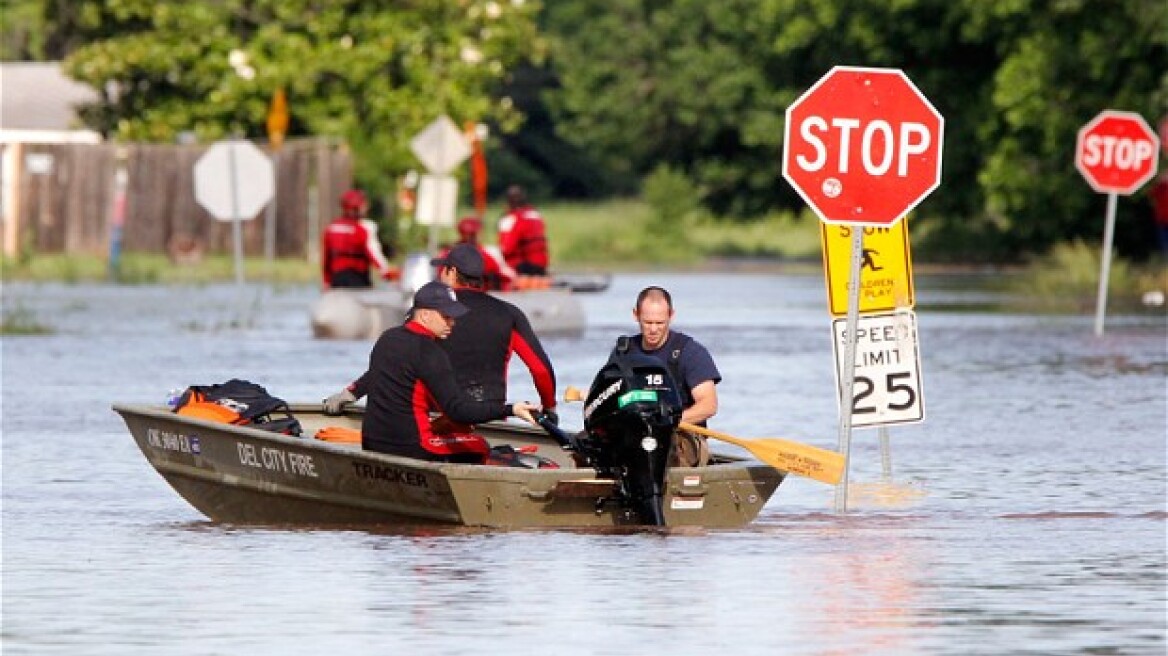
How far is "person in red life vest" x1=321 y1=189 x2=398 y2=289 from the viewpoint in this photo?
1518 inches

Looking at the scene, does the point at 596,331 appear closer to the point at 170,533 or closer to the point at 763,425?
the point at 763,425

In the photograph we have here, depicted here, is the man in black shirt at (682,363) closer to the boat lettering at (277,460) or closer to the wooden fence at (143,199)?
the boat lettering at (277,460)

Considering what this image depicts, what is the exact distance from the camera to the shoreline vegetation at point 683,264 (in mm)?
54312

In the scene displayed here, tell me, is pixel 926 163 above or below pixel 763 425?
above

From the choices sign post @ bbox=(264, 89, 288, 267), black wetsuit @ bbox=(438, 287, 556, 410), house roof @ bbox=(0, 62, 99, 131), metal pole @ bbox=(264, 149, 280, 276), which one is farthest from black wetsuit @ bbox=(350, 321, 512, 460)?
house roof @ bbox=(0, 62, 99, 131)

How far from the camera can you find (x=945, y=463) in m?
22.8

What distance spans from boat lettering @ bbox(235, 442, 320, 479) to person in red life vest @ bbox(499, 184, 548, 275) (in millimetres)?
23549

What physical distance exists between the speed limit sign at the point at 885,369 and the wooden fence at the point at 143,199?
42.1 m

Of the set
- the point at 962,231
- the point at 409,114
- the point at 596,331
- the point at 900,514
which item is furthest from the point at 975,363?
the point at 962,231

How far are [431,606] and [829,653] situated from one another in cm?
223

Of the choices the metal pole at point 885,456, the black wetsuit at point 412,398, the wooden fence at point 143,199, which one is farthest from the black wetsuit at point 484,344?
the wooden fence at point 143,199

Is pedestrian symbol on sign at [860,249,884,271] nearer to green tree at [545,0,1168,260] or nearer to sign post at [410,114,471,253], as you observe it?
green tree at [545,0,1168,260]

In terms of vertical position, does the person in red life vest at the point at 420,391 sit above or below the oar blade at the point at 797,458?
above

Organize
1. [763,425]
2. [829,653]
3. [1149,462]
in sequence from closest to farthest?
[829,653] < [1149,462] < [763,425]
